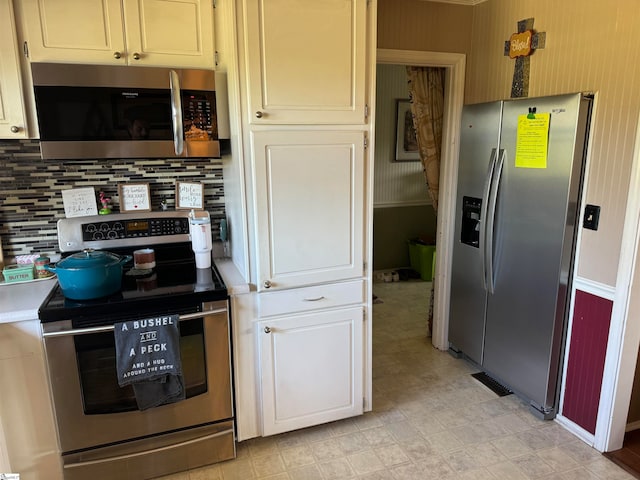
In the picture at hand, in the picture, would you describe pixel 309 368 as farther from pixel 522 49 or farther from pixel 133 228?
pixel 522 49

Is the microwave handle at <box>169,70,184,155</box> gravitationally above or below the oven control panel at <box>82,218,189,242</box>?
above

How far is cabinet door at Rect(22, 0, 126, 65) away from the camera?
1927 mm

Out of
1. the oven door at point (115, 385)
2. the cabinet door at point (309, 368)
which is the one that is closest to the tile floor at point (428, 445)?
the cabinet door at point (309, 368)

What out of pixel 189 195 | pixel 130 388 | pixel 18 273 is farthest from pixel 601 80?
pixel 18 273

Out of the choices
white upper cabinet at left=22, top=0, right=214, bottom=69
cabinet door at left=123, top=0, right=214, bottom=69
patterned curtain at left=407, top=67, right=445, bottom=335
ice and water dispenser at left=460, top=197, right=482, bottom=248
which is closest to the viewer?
white upper cabinet at left=22, top=0, right=214, bottom=69

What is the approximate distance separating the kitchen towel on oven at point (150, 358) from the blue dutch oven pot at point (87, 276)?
0.19 metres

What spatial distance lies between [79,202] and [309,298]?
1.31 meters

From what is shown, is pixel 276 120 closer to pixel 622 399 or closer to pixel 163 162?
pixel 163 162

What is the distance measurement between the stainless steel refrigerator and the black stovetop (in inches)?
64.5

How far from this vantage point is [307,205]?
6.93 feet

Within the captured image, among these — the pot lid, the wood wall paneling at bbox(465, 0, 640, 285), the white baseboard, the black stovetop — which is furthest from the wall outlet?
the pot lid

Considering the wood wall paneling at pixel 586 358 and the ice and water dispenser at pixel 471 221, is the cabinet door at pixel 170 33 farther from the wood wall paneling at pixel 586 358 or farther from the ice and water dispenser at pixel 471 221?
the wood wall paneling at pixel 586 358

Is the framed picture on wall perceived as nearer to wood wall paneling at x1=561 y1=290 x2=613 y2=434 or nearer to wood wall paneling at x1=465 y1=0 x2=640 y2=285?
wood wall paneling at x1=465 y1=0 x2=640 y2=285

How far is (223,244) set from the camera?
2.61m
